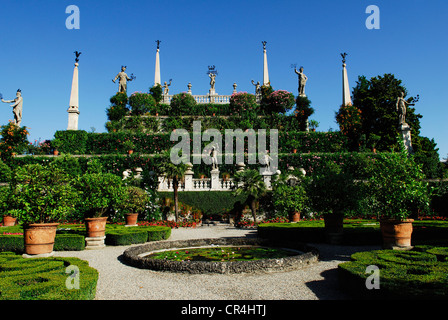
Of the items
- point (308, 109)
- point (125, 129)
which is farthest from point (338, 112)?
point (125, 129)

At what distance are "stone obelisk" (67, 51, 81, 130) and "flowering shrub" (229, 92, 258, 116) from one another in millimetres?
15740

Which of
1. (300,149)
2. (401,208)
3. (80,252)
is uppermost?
(300,149)

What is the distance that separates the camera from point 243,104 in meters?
34.9

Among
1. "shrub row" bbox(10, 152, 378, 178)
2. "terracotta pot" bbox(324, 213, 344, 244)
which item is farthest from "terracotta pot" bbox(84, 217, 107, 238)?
"shrub row" bbox(10, 152, 378, 178)

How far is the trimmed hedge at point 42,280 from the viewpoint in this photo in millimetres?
4680

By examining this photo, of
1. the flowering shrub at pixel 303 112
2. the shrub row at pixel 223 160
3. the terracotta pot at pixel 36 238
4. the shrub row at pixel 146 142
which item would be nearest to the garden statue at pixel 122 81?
the shrub row at pixel 146 142

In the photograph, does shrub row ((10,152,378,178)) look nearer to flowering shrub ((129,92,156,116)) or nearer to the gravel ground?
flowering shrub ((129,92,156,116))

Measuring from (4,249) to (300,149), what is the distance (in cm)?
2339

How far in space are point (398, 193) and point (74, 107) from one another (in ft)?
92.2

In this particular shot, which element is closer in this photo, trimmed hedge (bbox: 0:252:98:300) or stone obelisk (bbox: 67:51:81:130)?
trimmed hedge (bbox: 0:252:98:300)

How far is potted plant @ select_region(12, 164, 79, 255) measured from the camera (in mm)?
8359

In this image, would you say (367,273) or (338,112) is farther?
(338,112)
